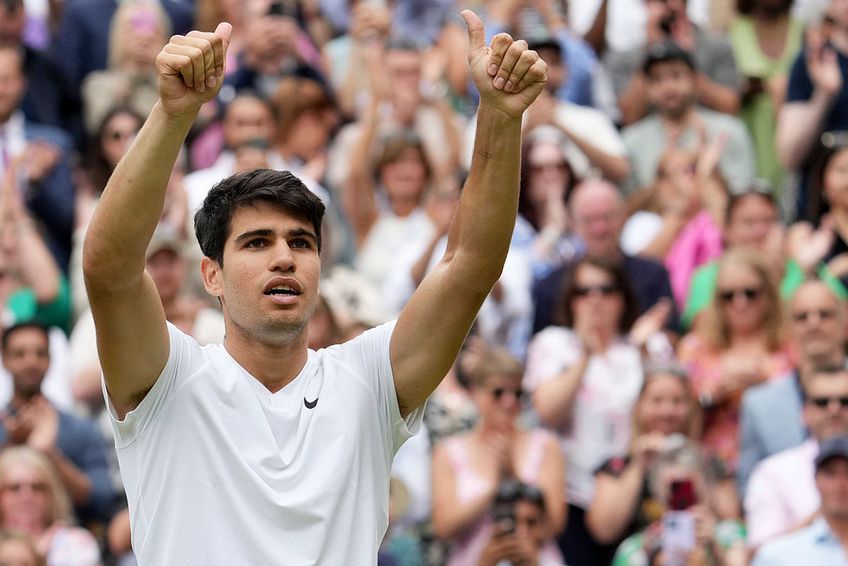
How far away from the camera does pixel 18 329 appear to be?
8.37 meters

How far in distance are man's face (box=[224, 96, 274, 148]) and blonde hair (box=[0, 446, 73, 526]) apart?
2.51 m

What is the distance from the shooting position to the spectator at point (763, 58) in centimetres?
1090

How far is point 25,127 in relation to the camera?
32.4 feet

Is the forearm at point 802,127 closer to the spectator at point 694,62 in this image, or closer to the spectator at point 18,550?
the spectator at point 694,62

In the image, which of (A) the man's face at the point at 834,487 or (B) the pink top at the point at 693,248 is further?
(B) the pink top at the point at 693,248

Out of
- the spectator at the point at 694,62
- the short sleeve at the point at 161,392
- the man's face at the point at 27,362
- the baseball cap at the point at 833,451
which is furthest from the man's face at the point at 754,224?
the short sleeve at the point at 161,392

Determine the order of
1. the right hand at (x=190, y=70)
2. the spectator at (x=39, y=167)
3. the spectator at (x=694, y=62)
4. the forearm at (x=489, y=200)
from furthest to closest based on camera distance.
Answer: the spectator at (x=694, y=62), the spectator at (x=39, y=167), the forearm at (x=489, y=200), the right hand at (x=190, y=70)

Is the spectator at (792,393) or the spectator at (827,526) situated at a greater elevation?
the spectator at (792,393)

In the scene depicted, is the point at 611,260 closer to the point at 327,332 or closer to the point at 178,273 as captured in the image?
the point at 327,332

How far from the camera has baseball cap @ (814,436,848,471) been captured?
7434mm

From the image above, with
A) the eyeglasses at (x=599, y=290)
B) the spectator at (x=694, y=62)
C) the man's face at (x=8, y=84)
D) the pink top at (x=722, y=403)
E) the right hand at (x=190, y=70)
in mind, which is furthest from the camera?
the spectator at (x=694, y=62)

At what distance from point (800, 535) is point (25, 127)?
190 inches

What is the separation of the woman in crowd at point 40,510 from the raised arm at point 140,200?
3926mm

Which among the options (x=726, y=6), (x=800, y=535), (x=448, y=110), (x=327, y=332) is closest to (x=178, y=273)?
(x=327, y=332)
